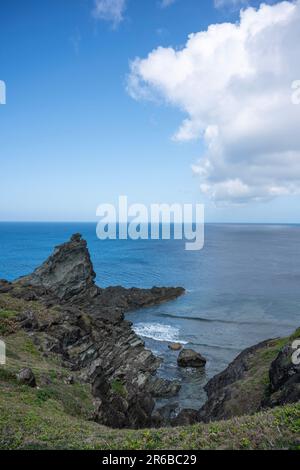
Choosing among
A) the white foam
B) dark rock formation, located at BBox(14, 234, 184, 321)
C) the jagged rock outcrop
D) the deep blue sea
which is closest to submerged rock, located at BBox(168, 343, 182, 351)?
the deep blue sea

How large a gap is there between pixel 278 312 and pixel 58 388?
5905 cm

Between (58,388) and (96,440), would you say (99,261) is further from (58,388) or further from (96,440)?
(96,440)

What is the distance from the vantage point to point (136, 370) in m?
42.0

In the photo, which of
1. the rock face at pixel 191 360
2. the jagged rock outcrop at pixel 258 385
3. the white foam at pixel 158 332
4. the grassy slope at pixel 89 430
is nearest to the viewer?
the grassy slope at pixel 89 430

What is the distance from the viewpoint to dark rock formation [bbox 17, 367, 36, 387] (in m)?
21.5

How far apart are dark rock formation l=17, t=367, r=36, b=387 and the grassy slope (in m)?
0.36

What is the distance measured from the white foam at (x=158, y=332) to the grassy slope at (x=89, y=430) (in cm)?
3884

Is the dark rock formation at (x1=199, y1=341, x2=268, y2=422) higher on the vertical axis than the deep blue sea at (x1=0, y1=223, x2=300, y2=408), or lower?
higher

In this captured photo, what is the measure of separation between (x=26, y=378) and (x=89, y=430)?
7062 mm

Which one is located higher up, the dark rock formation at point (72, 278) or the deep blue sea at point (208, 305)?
the dark rock formation at point (72, 278)

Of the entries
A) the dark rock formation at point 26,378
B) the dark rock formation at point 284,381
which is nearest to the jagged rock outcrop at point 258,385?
the dark rock formation at point 284,381

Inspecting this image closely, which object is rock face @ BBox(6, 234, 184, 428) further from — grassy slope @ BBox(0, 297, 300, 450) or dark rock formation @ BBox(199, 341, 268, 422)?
dark rock formation @ BBox(199, 341, 268, 422)

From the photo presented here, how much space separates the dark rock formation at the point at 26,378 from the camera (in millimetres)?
21484

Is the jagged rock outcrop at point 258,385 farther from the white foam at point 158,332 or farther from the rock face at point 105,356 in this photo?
the white foam at point 158,332
